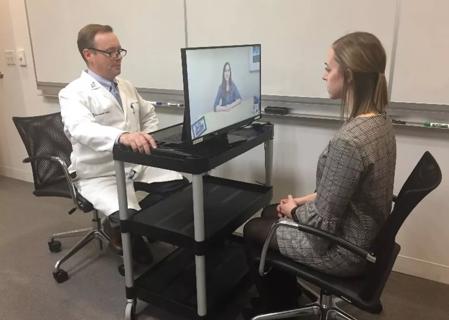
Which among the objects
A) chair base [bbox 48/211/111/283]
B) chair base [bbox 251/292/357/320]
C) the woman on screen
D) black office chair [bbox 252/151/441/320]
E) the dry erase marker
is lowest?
chair base [bbox 48/211/111/283]

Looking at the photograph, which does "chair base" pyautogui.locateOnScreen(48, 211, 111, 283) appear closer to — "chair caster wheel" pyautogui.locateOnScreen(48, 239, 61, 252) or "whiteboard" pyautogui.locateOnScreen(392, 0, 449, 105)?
"chair caster wheel" pyautogui.locateOnScreen(48, 239, 61, 252)

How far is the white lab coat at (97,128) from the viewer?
1968mm

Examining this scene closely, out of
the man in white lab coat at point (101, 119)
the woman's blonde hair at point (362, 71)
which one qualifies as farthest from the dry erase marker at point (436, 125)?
the man in white lab coat at point (101, 119)

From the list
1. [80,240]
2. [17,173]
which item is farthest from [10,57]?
[80,240]

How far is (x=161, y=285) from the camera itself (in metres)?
1.88

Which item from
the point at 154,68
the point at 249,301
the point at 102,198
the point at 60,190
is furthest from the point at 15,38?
the point at 249,301

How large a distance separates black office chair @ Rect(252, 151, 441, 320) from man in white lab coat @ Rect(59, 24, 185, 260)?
873 millimetres

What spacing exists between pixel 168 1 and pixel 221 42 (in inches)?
17.7

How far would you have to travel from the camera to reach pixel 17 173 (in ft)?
12.6

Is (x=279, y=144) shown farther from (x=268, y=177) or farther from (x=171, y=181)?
(x=171, y=181)

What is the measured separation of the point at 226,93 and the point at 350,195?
684 millimetres

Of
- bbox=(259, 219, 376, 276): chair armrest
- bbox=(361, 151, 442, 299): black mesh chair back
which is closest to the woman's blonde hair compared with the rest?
bbox=(361, 151, 442, 299): black mesh chair back

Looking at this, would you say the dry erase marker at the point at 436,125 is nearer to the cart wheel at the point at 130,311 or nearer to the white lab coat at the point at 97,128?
the white lab coat at the point at 97,128

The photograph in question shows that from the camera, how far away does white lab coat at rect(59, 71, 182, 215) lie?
197 centimetres
